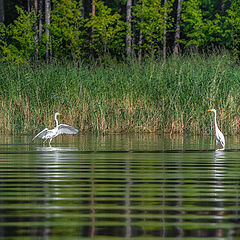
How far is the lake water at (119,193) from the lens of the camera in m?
5.04

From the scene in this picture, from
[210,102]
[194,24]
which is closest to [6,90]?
[210,102]

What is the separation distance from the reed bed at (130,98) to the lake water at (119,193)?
14.1 ft

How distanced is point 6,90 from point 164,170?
388 inches

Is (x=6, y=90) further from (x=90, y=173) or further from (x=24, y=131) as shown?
(x=90, y=173)

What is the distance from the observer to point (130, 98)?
17922mm

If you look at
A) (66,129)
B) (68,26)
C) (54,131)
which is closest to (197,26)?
(68,26)

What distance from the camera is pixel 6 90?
18.4m

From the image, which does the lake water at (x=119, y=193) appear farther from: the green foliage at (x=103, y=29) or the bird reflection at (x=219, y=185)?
the green foliage at (x=103, y=29)

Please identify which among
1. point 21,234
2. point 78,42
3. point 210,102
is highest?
point 78,42

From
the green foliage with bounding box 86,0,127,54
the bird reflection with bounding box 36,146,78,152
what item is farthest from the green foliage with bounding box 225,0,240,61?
the bird reflection with bounding box 36,146,78,152

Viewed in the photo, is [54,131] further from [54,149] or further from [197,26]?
[197,26]

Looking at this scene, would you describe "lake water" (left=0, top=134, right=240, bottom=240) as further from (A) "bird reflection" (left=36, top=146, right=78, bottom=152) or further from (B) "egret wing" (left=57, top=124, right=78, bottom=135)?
(B) "egret wing" (left=57, top=124, right=78, bottom=135)

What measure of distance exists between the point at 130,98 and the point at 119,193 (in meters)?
11.1

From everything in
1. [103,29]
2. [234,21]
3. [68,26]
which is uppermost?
[68,26]
